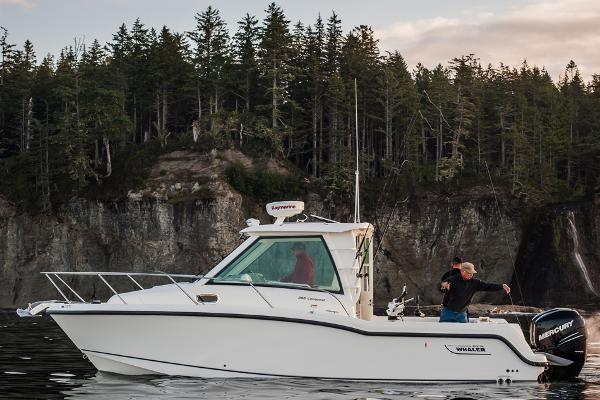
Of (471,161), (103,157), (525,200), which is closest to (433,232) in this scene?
(525,200)

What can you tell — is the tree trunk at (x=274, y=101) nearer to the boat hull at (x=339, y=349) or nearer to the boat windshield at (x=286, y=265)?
the boat windshield at (x=286, y=265)

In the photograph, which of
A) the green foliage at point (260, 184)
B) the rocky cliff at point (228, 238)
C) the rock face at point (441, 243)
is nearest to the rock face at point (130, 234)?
the rocky cliff at point (228, 238)

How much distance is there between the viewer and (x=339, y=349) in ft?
40.1

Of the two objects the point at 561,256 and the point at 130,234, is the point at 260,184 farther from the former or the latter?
the point at 561,256

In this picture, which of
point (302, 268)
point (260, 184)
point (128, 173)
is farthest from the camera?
point (128, 173)

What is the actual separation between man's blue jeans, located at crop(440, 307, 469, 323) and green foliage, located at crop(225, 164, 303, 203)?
3583 centimetres

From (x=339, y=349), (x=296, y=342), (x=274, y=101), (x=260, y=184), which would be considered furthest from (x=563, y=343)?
(x=274, y=101)

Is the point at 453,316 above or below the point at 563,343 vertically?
above

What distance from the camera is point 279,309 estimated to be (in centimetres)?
1231

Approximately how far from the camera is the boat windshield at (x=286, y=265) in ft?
43.1

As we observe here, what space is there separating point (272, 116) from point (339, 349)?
4237 centimetres

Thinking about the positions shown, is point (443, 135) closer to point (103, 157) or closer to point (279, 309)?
point (103, 157)

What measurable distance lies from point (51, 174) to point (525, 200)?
26.6 m

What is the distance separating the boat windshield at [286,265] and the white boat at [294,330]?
0.05 feet
